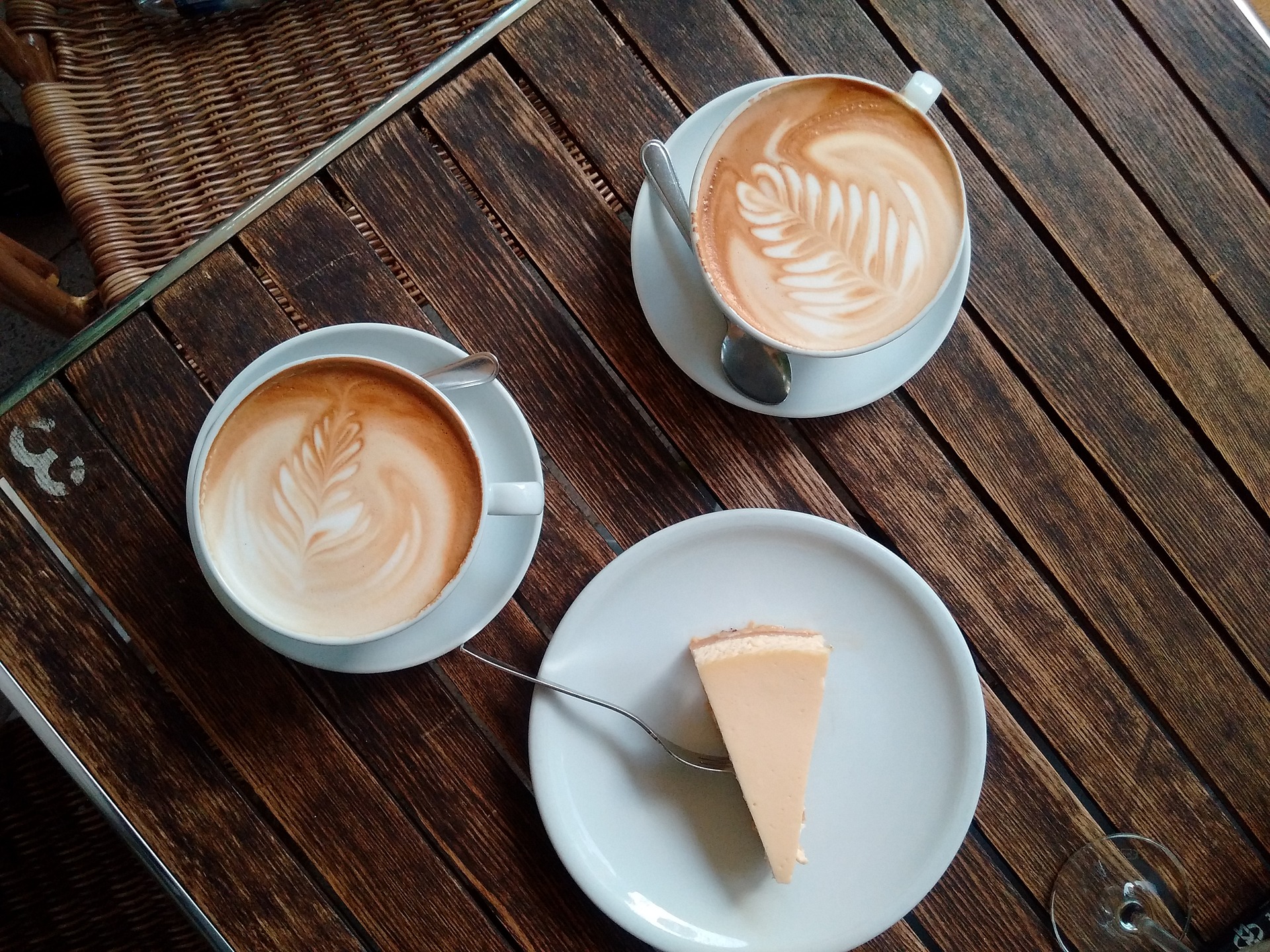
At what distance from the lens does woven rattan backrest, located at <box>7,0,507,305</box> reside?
0.96 metres

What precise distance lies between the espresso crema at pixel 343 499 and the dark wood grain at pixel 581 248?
0.20m

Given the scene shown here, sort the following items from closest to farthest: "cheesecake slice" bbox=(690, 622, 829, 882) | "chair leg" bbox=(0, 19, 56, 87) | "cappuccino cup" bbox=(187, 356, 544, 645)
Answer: "cappuccino cup" bbox=(187, 356, 544, 645) → "cheesecake slice" bbox=(690, 622, 829, 882) → "chair leg" bbox=(0, 19, 56, 87)

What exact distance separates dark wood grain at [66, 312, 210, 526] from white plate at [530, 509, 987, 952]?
14.9 inches

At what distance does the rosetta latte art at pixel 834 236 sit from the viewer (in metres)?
0.79

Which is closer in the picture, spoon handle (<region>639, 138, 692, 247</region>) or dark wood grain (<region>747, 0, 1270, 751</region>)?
spoon handle (<region>639, 138, 692, 247</region>)

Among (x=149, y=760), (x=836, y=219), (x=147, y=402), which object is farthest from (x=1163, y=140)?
(x=149, y=760)

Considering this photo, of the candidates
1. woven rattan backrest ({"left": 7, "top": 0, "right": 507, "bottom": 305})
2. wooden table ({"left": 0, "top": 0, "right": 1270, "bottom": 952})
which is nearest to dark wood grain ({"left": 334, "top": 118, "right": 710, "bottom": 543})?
wooden table ({"left": 0, "top": 0, "right": 1270, "bottom": 952})

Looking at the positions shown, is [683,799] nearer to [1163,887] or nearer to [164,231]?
[1163,887]

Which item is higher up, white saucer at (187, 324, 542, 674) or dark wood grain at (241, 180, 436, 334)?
dark wood grain at (241, 180, 436, 334)

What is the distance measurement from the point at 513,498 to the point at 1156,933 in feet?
2.54

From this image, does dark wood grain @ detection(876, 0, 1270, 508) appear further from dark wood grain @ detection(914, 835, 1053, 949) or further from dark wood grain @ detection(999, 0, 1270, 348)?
dark wood grain @ detection(914, 835, 1053, 949)

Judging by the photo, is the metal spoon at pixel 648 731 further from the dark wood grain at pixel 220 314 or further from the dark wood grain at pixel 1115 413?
the dark wood grain at pixel 1115 413

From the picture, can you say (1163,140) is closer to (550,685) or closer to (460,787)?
(550,685)

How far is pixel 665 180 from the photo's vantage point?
0.81 metres
